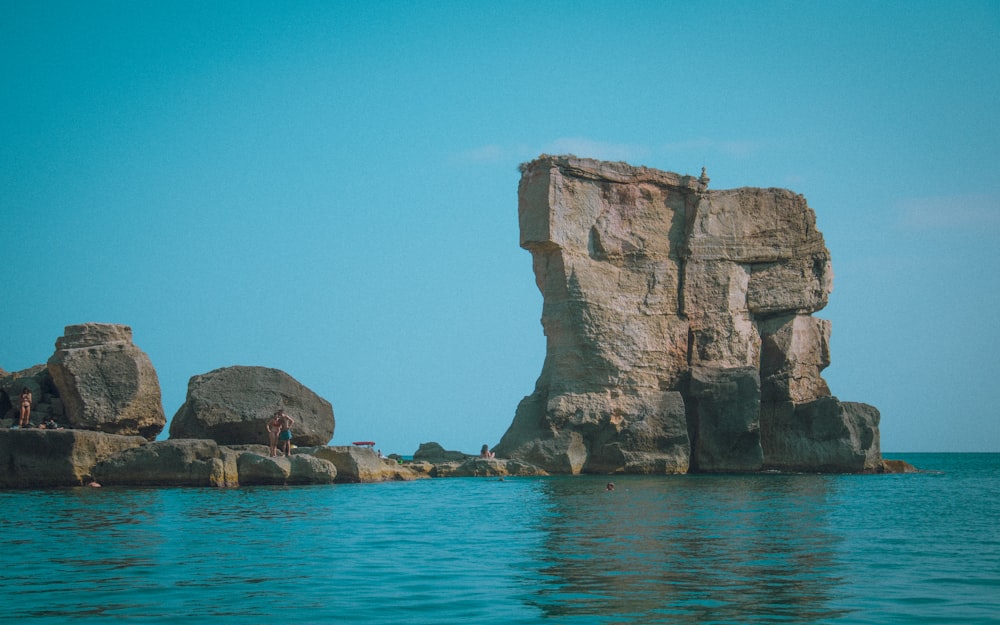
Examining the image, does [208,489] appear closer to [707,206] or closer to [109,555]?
[109,555]

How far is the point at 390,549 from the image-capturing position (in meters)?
12.6

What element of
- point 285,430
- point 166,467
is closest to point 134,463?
point 166,467

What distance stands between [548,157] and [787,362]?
10713mm

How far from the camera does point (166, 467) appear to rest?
20.7m

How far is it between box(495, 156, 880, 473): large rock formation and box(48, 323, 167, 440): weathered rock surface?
11.6m

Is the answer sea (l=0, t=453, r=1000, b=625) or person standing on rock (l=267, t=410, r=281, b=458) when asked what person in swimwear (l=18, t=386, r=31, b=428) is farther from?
person standing on rock (l=267, t=410, r=281, b=458)

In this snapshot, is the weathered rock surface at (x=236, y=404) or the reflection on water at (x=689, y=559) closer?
the reflection on water at (x=689, y=559)

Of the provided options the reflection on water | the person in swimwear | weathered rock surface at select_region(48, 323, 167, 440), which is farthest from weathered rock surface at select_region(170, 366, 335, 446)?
the reflection on water

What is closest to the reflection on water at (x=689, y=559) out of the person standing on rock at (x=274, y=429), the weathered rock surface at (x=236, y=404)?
the person standing on rock at (x=274, y=429)

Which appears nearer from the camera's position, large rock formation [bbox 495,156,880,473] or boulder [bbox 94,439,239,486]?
boulder [bbox 94,439,239,486]

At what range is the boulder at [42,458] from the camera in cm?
2011

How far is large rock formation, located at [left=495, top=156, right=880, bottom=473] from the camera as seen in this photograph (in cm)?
3064

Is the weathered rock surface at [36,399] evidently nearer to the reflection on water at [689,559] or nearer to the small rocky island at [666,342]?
the small rocky island at [666,342]

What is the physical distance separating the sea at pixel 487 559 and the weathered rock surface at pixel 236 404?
3291 mm
